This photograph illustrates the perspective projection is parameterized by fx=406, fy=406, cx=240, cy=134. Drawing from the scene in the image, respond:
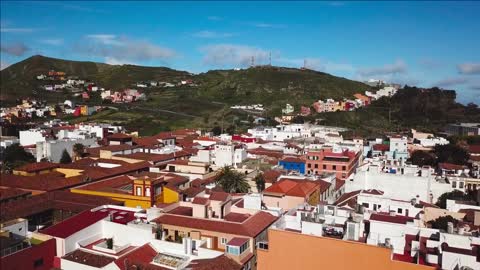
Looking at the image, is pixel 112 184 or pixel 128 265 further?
pixel 112 184

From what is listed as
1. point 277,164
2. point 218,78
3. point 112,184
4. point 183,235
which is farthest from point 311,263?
point 218,78

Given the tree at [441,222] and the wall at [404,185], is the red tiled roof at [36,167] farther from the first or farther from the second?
the tree at [441,222]

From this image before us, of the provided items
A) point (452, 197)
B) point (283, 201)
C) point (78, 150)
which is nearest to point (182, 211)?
point (283, 201)

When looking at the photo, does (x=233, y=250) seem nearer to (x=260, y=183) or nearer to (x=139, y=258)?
(x=139, y=258)

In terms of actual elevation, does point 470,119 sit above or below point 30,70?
below

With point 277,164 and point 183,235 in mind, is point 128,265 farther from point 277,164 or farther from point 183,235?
point 277,164

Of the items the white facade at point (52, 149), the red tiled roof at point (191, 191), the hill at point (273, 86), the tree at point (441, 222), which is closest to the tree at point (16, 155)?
the white facade at point (52, 149)

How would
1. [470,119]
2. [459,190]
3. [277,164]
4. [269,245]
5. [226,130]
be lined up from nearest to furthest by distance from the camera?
[269,245] < [459,190] < [277,164] < [226,130] < [470,119]
